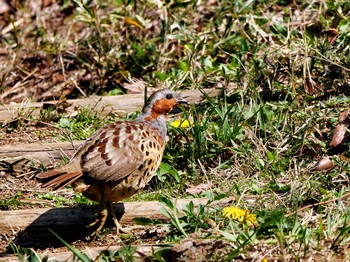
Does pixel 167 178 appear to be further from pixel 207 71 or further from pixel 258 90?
pixel 207 71

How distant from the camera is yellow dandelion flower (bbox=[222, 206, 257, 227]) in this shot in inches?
202

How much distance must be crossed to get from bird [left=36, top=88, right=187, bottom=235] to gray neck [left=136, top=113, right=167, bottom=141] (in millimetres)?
104

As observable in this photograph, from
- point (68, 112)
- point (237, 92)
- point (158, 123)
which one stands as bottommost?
point (68, 112)

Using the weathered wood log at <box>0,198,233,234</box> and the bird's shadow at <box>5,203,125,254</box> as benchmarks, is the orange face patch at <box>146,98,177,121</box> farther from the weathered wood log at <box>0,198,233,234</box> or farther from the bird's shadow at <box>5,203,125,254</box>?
the bird's shadow at <box>5,203,125,254</box>

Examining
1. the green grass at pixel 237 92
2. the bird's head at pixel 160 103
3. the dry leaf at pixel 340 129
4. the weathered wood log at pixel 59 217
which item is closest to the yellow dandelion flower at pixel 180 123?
the green grass at pixel 237 92

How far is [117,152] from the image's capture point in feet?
19.1

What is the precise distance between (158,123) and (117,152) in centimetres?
67

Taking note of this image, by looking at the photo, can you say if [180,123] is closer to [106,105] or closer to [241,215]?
[106,105]

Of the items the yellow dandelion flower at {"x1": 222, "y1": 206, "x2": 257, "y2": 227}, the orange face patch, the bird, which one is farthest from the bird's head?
the yellow dandelion flower at {"x1": 222, "y1": 206, "x2": 257, "y2": 227}

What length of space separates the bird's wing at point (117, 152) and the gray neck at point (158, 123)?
0.17 meters

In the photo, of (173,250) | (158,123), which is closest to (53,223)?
(158,123)

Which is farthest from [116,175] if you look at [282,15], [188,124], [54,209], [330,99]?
[282,15]

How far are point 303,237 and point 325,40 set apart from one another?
→ 2785 mm

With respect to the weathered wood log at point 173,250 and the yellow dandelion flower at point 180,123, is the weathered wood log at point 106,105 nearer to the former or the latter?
the yellow dandelion flower at point 180,123
